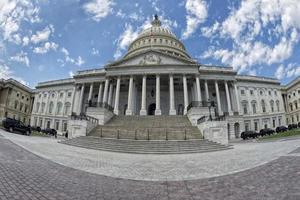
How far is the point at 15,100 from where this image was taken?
6322 centimetres

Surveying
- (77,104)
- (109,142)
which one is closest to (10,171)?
(109,142)

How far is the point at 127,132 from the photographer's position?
21734 millimetres

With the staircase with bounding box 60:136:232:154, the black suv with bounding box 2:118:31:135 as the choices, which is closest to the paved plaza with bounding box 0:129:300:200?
the staircase with bounding box 60:136:232:154

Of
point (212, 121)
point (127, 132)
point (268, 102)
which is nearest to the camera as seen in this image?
point (212, 121)

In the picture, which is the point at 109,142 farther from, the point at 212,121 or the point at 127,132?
the point at 212,121

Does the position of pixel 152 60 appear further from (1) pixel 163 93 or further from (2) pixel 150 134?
(2) pixel 150 134

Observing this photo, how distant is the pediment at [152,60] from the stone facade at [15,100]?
41439 mm

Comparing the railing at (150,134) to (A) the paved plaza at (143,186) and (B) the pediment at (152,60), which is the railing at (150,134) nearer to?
(A) the paved plaza at (143,186)

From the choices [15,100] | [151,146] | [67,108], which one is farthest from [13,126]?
[15,100]

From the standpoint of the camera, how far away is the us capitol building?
40656 mm

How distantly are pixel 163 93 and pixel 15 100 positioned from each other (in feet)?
168

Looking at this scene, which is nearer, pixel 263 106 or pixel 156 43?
pixel 263 106

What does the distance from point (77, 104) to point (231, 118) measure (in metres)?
39.8

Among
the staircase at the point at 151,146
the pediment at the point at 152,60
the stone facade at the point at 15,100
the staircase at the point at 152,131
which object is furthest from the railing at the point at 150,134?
the stone facade at the point at 15,100
